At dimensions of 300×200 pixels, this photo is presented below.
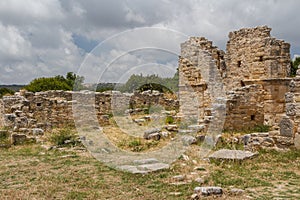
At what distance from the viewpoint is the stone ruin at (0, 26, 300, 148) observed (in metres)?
13.0

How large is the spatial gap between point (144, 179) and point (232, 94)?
6922 mm

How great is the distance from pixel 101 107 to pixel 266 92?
10.7 m

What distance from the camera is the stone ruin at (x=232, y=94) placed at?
1302 centimetres

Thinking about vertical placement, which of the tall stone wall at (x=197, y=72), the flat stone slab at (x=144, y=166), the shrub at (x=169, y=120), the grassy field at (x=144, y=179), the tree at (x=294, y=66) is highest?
the tree at (x=294, y=66)

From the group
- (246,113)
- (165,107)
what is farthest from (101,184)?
(165,107)

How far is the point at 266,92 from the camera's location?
14.0 m

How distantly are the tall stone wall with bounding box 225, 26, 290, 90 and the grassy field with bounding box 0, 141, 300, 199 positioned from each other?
206 inches

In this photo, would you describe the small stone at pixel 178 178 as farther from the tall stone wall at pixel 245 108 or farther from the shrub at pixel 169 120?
the shrub at pixel 169 120

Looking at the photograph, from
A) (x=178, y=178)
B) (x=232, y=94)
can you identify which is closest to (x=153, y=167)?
(x=178, y=178)

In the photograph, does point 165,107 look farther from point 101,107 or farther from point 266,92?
point 266,92

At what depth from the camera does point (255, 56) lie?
14453 millimetres

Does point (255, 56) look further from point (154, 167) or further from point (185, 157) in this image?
point (154, 167)

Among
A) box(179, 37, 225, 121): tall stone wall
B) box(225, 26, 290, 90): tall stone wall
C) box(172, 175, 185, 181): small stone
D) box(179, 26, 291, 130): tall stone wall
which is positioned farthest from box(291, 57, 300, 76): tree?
box(172, 175, 185, 181): small stone

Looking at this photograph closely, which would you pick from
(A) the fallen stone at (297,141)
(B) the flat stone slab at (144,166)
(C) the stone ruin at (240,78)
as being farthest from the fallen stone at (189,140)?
(A) the fallen stone at (297,141)
